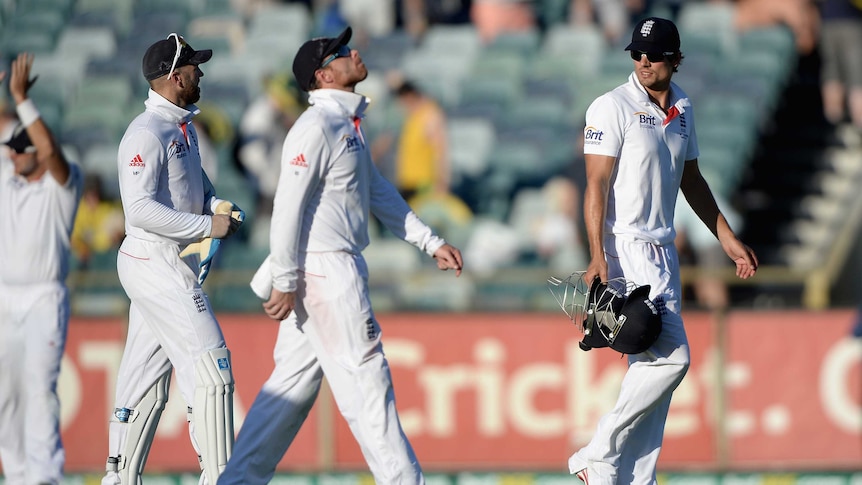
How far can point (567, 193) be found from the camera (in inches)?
505

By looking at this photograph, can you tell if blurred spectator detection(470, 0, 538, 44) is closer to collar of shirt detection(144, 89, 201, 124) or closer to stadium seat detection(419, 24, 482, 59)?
stadium seat detection(419, 24, 482, 59)

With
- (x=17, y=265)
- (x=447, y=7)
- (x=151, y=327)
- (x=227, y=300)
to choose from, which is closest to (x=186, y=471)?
(x=227, y=300)

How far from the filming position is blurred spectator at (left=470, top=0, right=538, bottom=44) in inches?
650

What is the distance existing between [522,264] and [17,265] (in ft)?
18.8

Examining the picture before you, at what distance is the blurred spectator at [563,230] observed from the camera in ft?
41.7

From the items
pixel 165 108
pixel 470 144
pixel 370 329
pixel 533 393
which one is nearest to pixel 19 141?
pixel 165 108

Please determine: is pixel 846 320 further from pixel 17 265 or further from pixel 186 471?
pixel 17 265

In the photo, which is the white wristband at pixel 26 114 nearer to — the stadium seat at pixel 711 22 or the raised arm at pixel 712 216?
the raised arm at pixel 712 216

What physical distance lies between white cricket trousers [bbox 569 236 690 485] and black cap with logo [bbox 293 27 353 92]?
5.06 ft

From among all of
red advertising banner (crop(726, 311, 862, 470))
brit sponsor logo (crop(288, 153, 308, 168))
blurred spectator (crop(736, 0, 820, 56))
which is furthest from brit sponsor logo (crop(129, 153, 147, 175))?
blurred spectator (crop(736, 0, 820, 56))

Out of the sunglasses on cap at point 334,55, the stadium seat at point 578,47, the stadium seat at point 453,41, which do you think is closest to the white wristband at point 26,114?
the sunglasses on cap at point 334,55

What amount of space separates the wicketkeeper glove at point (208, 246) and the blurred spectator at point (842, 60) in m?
9.98

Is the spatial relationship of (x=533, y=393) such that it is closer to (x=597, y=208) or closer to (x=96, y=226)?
(x=96, y=226)

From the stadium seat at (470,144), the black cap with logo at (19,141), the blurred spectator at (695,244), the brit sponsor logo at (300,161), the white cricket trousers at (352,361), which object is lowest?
the blurred spectator at (695,244)
